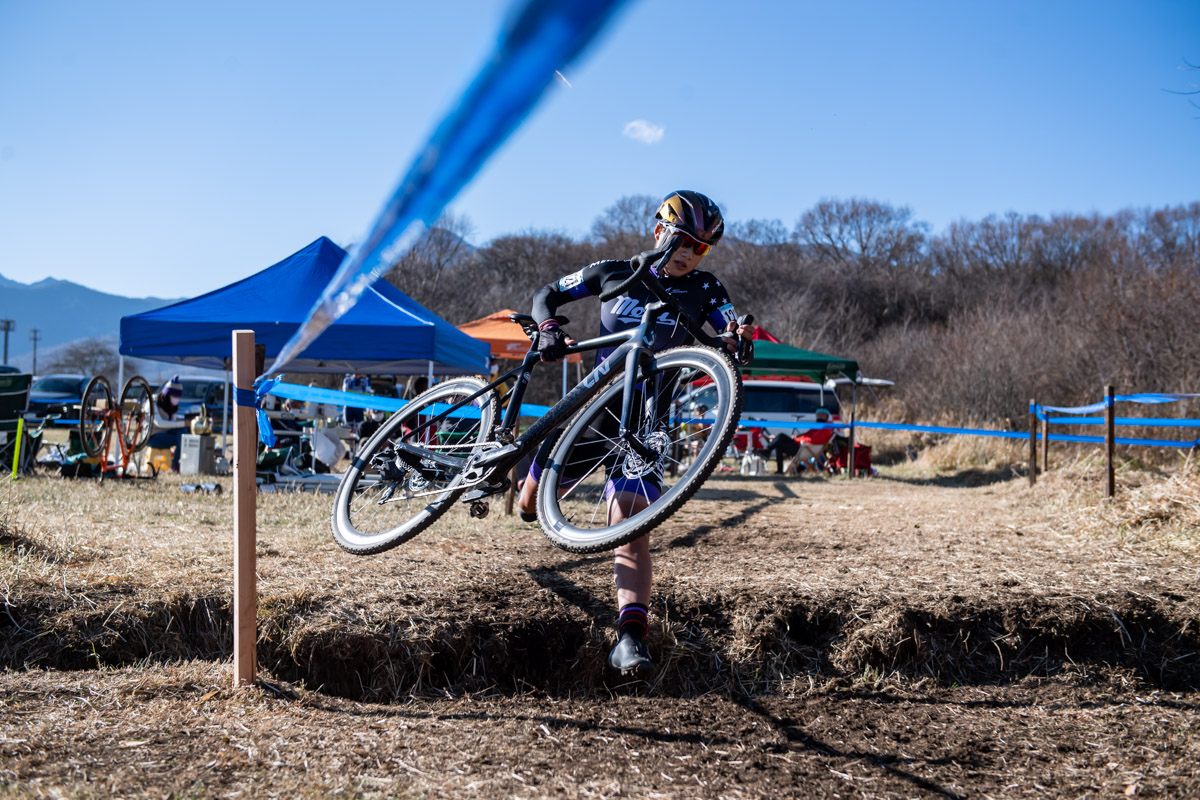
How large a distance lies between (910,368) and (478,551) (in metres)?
24.8

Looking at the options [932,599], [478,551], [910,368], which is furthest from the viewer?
[910,368]

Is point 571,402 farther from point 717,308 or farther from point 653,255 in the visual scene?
point 717,308

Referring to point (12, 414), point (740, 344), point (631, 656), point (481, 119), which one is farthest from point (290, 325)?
point (481, 119)

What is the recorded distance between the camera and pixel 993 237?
39.8 meters

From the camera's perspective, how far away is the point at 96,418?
30.7ft

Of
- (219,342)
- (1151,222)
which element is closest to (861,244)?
(1151,222)

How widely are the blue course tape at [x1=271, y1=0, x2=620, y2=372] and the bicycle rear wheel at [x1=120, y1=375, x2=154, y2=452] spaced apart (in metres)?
8.11

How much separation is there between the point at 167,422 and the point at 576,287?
915 centimetres

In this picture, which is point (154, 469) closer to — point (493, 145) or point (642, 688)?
point (642, 688)

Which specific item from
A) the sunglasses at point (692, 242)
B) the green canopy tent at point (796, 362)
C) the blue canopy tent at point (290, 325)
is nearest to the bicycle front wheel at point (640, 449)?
the sunglasses at point (692, 242)

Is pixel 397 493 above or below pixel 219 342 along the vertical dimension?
below

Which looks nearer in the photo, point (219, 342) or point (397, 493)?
point (397, 493)

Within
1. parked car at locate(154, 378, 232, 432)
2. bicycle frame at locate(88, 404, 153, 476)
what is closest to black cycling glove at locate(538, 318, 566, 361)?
bicycle frame at locate(88, 404, 153, 476)

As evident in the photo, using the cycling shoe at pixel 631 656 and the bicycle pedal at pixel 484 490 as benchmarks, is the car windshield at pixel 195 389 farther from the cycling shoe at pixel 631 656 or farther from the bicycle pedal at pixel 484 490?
the cycling shoe at pixel 631 656
